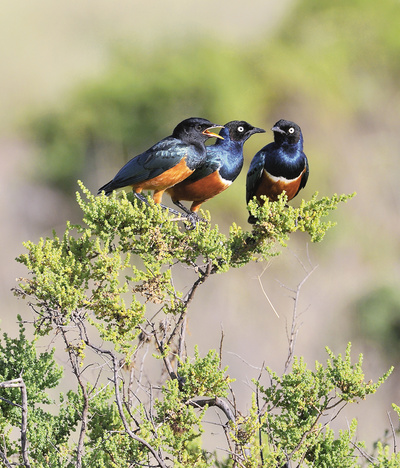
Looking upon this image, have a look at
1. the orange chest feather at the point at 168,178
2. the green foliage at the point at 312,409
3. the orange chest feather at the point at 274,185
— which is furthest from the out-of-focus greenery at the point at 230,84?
the green foliage at the point at 312,409

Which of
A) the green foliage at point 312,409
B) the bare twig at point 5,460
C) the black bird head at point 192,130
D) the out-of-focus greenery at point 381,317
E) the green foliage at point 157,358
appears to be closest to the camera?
the bare twig at point 5,460

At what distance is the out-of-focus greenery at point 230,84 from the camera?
1490 centimetres

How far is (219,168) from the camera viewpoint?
3.77 meters

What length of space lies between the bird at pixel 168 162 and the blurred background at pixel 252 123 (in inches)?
301

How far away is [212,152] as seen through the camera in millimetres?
3830

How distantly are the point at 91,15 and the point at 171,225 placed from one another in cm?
2114

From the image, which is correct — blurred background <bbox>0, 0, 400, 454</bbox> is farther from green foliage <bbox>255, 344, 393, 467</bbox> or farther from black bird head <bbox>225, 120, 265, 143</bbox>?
green foliage <bbox>255, 344, 393, 467</bbox>

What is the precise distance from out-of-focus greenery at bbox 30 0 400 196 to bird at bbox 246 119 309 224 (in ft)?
29.7

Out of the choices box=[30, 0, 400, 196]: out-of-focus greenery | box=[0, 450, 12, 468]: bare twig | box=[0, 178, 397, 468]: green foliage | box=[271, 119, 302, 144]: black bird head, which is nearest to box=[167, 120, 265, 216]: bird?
box=[271, 119, 302, 144]: black bird head

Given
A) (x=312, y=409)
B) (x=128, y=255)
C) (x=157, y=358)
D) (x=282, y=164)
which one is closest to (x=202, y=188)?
(x=282, y=164)

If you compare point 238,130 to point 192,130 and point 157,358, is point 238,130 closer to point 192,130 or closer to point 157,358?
point 192,130

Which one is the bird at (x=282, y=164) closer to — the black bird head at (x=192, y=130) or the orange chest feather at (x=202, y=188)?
the orange chest feather at (x=202, y=188)

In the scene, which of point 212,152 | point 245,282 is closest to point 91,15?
point 245,282

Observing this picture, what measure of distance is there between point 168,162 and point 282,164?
796 mm
